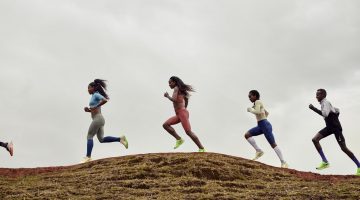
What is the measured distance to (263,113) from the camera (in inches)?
608

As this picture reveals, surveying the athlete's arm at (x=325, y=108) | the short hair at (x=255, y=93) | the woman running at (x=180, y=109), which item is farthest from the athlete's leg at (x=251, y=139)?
the athlete's arm at (x=325, y=108)

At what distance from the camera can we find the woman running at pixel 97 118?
15.5 m

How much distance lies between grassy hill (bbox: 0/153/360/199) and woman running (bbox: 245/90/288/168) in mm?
995

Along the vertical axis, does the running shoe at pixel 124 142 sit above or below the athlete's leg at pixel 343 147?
above

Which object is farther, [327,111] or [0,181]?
[327,111]

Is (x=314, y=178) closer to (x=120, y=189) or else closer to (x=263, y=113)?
(x=263, y=113)

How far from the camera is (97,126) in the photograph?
15523mm

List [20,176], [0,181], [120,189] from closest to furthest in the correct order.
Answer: [120,189]
[0,181]
[20,176]

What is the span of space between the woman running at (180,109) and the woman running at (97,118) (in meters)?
1.46

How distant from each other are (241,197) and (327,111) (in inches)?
206

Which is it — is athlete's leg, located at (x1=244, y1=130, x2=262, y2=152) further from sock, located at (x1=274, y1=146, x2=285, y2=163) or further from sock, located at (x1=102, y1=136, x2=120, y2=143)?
sock, located at (x1=102, y1=136, x2=120, y2=143)

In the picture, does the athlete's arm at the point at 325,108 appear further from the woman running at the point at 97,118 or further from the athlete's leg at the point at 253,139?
the woman running at the point at 97,118

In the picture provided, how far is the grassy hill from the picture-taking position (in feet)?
36.0

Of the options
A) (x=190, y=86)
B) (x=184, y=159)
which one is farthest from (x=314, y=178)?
(x=190, y=86)
